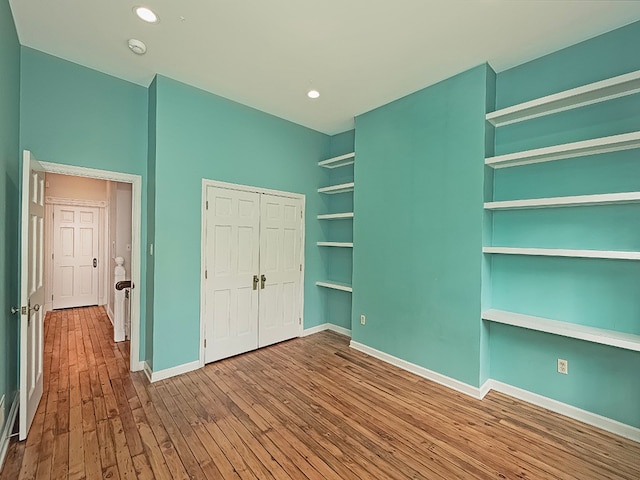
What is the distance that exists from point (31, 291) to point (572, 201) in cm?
440

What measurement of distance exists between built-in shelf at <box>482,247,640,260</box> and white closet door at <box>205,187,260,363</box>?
2791 millimetres

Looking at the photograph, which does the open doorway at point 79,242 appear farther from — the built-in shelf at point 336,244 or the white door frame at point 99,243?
the built-in shelf at point 336,244

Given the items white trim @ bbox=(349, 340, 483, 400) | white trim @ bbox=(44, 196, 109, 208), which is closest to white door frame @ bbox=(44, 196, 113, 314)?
white trim @ bbox=(44, 196, 109, 208)

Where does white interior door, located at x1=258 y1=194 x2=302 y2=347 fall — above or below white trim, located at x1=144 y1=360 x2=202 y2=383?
above

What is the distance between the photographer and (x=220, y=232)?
3.54m

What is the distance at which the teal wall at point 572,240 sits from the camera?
2.28 m

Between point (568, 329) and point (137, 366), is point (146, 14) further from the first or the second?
point (568, 329)

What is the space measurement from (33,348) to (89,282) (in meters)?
4.72

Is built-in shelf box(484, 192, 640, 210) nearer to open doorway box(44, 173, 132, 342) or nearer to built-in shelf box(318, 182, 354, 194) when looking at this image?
built-in shelf box(318, 182, 354, 194)

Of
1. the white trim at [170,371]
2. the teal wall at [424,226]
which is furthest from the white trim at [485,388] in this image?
the white trim at [170,371]

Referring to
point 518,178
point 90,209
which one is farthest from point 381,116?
point 90,209

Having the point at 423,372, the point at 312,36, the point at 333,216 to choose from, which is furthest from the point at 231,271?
the point at 312,36

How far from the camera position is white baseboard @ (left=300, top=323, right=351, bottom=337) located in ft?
15.0

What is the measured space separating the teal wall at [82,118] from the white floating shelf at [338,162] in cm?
249
